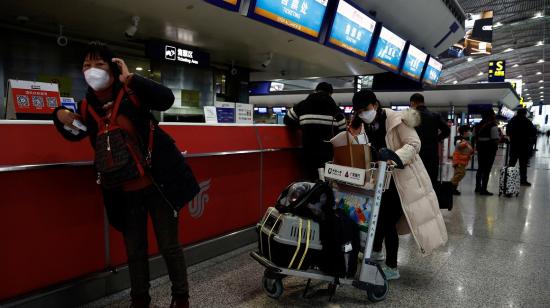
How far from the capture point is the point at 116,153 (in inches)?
78.6

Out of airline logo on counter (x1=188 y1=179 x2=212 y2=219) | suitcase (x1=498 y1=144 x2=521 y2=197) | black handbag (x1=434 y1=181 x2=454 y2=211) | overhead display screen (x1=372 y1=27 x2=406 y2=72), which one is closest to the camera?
airline logo on counter (x1=188 y1=179 x2=212 y2=219)

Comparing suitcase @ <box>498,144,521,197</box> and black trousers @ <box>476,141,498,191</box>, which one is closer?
suitcase @ <box>498,144,521,197</box>

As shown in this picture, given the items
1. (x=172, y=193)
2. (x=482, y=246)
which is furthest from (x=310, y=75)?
(x=172, y=193)

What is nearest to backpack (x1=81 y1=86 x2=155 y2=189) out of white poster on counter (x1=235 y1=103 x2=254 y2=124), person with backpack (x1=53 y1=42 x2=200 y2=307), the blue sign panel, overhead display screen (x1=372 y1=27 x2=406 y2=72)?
person with backpack (x1=53 y1=42 x2=200 y2=307)

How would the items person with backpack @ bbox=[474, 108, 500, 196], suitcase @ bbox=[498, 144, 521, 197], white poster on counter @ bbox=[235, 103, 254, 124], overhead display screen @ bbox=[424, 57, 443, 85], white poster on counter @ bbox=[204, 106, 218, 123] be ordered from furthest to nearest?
overhead display screen @ bbox=[424, 57, 443, 85] < person with backpack @ bbox=[474, 108, 500, 196] < suitcase @ bbox=[498, 144, 521, 197] < white poster on counter @ bbox=[235, 103, 254, 124] < white poster on counter @ bbox=[204, 106, 218, 123]

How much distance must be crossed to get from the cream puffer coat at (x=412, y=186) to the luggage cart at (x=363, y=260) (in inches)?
12.5

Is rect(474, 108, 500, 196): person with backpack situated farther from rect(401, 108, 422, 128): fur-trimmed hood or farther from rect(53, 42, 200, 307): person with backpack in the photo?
rect(53, 42, 200, 307): person with backpack

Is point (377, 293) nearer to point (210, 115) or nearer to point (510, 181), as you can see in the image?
point (210, 115)

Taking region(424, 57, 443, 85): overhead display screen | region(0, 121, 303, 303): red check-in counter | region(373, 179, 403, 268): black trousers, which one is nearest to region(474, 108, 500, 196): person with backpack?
region(424, 57, 443, 85): overhead display screen

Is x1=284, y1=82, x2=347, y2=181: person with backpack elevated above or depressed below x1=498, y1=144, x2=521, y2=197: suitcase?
above

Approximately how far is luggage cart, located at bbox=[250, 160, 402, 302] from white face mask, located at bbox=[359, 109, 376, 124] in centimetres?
32

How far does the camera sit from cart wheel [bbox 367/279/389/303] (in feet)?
8.59

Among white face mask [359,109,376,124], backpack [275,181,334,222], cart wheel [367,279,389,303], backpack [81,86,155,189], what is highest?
white face mask [359,109,376,124]

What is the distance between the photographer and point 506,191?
702 cm
